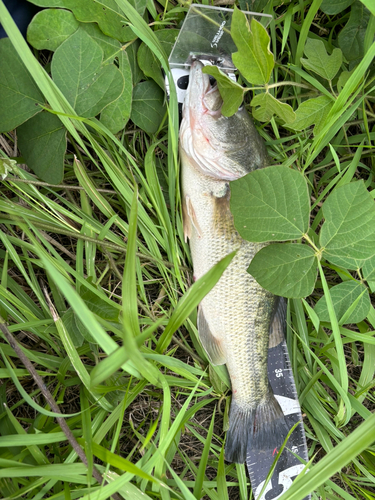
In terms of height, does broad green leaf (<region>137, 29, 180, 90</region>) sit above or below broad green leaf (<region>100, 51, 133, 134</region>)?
above

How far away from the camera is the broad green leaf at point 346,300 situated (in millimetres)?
1483

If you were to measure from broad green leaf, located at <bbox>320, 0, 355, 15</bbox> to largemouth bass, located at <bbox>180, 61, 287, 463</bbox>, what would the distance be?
56cm

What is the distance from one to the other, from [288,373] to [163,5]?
64.8 inches

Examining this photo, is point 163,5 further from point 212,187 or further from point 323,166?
point 323,166

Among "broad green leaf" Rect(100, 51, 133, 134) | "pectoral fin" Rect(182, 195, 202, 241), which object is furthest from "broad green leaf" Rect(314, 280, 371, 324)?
"broad green leaf" Rect(100, 51, 133, 134)

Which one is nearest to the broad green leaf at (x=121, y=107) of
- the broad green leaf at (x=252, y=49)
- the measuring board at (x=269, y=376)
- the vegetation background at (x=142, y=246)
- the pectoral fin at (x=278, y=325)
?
the vegetation background at (x=142, y=246)

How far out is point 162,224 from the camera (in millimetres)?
1600

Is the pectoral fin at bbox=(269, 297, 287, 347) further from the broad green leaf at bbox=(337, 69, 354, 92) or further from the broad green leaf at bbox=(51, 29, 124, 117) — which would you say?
the broad green leaf at bbox=(51, 29, 124, 117)

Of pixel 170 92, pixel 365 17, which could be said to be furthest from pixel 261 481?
pixel 365 17

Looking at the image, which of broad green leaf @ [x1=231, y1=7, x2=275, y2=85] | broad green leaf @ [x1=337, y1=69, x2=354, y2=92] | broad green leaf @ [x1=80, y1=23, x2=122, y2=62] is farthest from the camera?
broad green leaf @ [x1=337, y1=69, x2=354, y2=92]

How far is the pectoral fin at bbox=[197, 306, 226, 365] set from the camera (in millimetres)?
1570

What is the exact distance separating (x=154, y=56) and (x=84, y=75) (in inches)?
12.0

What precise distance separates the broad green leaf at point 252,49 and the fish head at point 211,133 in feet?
0.54

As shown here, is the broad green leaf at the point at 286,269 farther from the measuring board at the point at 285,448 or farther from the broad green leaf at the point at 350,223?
the measuring board at the point at 285,448
